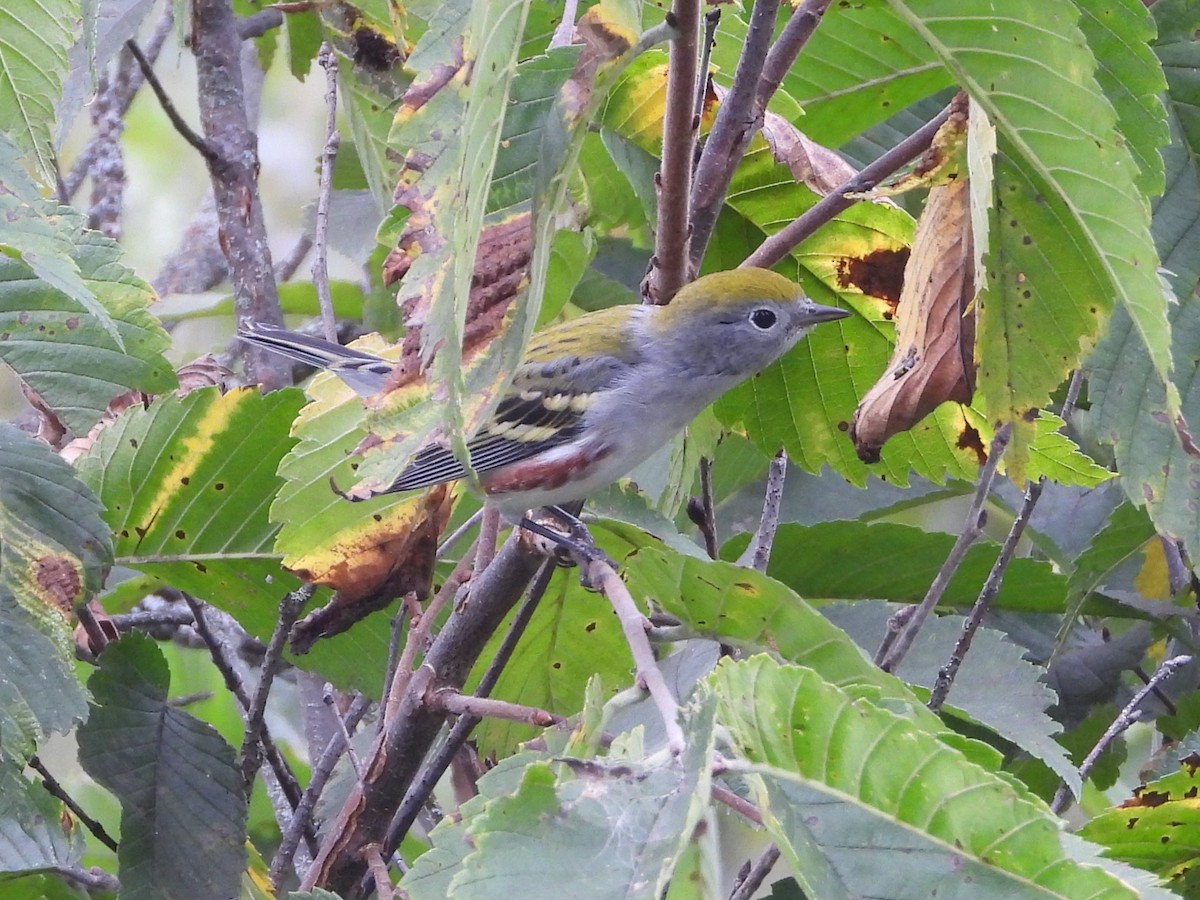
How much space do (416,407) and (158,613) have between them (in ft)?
7.45

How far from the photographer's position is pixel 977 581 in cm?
261

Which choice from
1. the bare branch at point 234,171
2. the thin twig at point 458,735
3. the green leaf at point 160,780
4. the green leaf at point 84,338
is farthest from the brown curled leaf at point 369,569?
the bare branch at point 234,171

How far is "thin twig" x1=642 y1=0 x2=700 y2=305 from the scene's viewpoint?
1.39 meters

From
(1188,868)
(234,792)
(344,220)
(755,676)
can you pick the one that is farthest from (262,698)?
(344,220)

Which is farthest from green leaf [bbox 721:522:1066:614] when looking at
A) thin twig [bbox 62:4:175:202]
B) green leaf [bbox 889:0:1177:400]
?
thin twig [bbox 62:4:175:202]

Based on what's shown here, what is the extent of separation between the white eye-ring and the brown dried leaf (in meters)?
0.72

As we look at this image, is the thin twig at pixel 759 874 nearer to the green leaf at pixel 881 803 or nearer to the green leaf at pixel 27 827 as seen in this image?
the green leaf at pixel 881 803

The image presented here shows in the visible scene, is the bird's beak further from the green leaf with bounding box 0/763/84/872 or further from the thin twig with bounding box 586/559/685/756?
the green leaf with bounding box 0/763/84/872

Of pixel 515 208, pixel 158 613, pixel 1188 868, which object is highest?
A: pixel 515 208

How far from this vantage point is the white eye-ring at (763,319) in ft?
8.23

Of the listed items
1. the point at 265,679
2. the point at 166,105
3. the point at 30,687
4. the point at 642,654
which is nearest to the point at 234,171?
the point at 166,105

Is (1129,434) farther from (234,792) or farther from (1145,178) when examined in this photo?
(234,792)

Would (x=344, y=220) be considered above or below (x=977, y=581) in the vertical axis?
above

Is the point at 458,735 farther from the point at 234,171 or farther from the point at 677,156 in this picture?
Result: the point at 234,171
